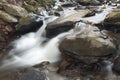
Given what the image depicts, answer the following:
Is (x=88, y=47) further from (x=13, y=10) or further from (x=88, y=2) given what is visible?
(x=88, y=2)

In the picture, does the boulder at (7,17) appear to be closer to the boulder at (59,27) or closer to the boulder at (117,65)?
the boulder at (59,27)

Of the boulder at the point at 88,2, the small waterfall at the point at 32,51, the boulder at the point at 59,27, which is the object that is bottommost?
the small waterfall at the point at 32,51

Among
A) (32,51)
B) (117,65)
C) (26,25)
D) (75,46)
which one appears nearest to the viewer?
(117,65)

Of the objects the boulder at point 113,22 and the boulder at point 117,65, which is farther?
the boulder at point 113,22

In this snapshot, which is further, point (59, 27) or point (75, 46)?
point (59, 27)

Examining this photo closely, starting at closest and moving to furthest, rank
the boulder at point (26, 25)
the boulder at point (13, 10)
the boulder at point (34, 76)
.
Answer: the boulder at point (34, 76) → the boulder at point (26, 25) → the boulder at point (13, 10)

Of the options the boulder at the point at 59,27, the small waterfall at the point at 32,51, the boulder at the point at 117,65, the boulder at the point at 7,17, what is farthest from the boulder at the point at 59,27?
the boulder at the point at 117,65

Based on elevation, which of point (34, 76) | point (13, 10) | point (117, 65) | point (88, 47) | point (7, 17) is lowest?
point (117, 65)

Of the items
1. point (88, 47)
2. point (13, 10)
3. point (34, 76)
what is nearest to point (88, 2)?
point (13, 10)

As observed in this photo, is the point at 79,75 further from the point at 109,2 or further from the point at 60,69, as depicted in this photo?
the point at 109,2

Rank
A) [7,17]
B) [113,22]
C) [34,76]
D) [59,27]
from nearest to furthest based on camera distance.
A: [34,76] → [113,22] → [59,27] → [7,17]

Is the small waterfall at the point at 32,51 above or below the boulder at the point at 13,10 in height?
below

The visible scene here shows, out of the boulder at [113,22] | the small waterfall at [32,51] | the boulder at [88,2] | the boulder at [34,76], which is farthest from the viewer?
the boulder at [88,2]

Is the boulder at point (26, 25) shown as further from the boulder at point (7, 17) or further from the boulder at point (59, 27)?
the boulder at point (59, 27)
